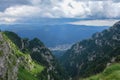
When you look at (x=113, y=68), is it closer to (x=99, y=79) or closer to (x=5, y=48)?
(x=99, y=79)

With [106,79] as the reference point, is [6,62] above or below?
below

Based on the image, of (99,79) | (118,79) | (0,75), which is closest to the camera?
(118,79)

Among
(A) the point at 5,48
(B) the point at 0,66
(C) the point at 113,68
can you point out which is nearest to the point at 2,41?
(A) the point at 5,48

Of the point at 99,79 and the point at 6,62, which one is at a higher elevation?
the point at 99,79

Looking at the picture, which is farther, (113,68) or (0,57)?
(0,57)

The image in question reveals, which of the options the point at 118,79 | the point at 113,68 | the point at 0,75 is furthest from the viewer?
Answer: the point at 0,75

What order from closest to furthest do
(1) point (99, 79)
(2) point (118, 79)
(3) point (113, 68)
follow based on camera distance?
(2) point (118, 79) → (1) point (99, 79) → (3) point (113, 68)

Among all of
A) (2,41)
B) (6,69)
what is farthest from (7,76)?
(2,41)

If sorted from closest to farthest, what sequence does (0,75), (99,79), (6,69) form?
(99,79) < (0,75) < (6,69)

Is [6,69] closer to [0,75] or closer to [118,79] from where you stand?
[0,75]
